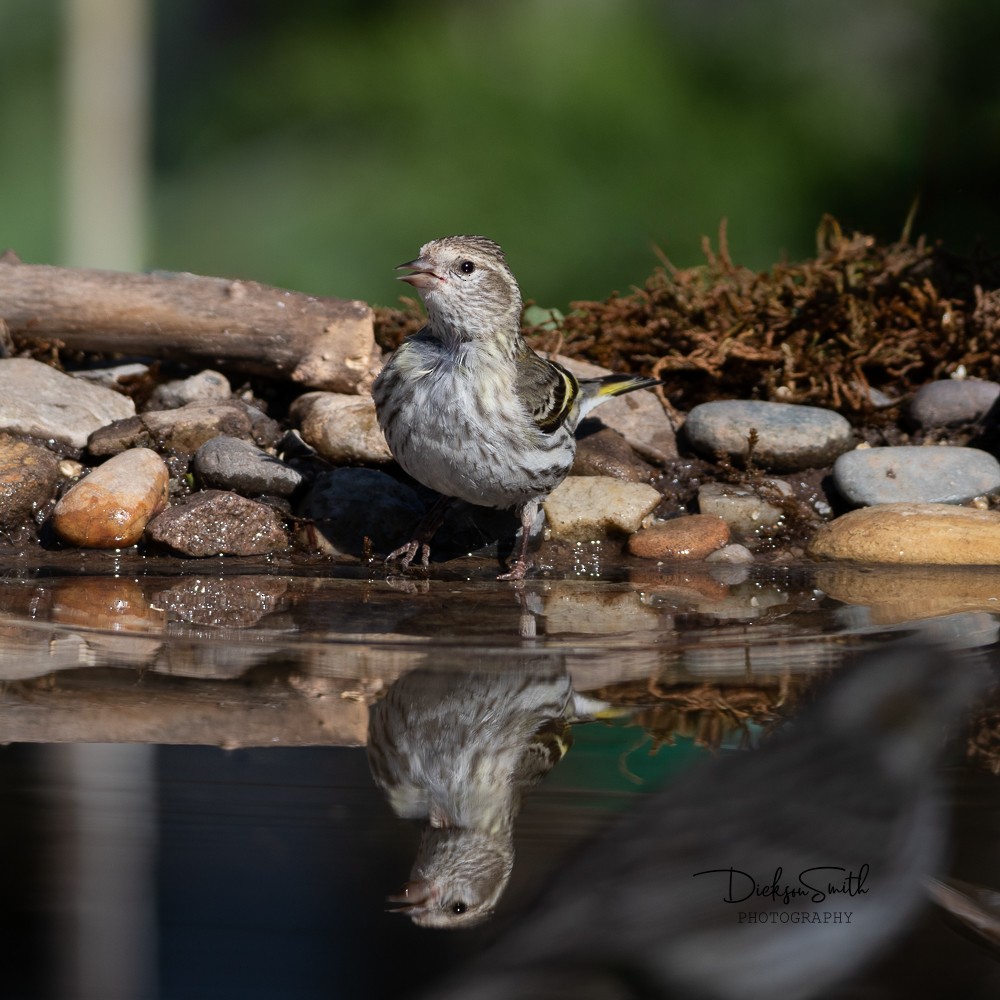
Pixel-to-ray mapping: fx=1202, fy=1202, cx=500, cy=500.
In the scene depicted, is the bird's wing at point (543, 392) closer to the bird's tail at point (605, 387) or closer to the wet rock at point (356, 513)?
the bird's tail at point (605, 387)

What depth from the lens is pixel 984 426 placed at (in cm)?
530

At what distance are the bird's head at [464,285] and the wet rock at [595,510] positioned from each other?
852 millimetres

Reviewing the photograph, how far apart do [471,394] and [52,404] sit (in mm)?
2015

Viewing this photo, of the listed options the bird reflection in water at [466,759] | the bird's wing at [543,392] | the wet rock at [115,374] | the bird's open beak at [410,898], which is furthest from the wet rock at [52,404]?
the bird's open beak at [410,898]

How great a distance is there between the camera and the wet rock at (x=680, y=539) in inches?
176

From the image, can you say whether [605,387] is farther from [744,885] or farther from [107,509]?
[744,885]

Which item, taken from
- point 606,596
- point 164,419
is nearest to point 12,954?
point 606,596

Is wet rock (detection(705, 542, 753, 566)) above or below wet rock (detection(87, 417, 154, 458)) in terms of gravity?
below

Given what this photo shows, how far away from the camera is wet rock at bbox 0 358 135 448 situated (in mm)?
4832

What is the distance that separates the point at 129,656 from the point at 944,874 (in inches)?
75.7

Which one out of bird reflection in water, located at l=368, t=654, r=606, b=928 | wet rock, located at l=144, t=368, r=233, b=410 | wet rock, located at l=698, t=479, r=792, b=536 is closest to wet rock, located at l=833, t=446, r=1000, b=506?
wet rock, located at l=698, t=479, r=792, b=536

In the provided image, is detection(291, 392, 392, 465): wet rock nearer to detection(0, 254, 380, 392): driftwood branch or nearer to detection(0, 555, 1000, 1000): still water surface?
detection(0, 254, 380, 392): driftwood branch

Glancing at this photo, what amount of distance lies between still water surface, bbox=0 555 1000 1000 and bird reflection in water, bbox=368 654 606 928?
0.04 ft

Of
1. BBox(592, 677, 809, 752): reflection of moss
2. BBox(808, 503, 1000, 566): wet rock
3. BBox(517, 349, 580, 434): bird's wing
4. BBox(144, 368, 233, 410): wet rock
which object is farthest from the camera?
BBox(144, 368, 233, 410): wet rock
